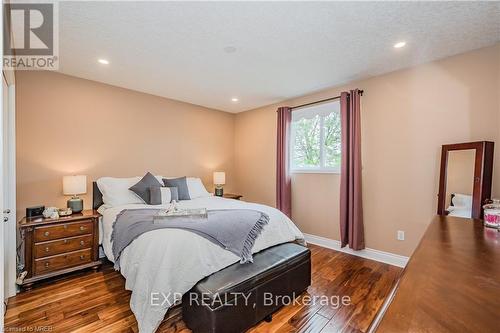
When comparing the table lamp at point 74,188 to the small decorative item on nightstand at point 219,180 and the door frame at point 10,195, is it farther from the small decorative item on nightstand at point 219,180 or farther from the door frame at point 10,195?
the small decorative item on nightstand at point 219,180

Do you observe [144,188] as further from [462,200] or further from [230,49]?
[462,200]

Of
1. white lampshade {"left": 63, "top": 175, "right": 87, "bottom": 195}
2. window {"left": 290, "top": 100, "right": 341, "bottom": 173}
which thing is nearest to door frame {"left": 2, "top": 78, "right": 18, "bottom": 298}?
white lampshade {"left": 63, "top": 175, "right": 87, "bottom": 195}

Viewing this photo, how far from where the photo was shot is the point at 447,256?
34.7 inches

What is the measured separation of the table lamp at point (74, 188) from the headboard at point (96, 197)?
21 cm

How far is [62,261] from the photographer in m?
2.51

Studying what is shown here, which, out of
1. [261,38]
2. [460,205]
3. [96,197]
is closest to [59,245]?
[96,197]

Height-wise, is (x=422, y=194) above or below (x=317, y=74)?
below

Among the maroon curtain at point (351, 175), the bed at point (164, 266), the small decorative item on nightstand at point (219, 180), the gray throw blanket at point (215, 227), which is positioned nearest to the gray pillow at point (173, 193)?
the gray throw blanket at point (215, 227)

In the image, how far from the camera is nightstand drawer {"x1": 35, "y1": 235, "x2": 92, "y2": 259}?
7.82ft

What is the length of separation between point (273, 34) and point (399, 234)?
2.81 metres

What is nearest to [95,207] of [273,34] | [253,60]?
[253,60]

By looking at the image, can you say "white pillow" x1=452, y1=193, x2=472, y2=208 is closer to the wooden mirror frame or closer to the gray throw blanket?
the wooden mirror frame

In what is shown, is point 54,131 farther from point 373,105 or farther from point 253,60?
point 373,105

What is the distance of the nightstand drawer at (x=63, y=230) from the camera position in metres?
2.38
